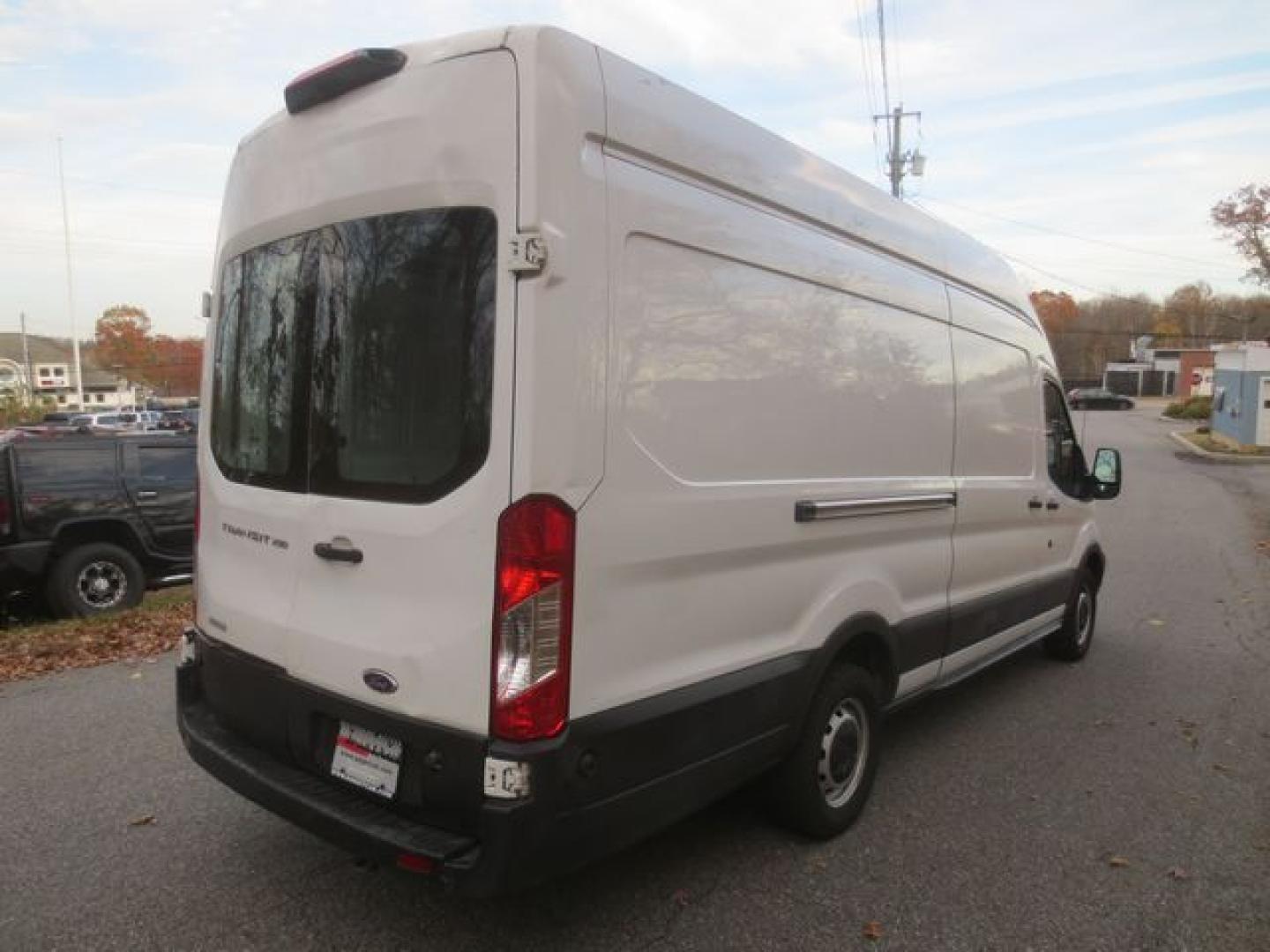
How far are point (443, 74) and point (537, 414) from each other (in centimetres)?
100

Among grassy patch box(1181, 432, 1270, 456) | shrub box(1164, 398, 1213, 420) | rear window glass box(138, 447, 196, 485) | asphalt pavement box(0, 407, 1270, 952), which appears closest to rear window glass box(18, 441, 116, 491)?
rear window glass box(138, 447, 196, 485)

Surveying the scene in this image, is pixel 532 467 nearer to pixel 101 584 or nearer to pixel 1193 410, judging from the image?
pixel 101 584

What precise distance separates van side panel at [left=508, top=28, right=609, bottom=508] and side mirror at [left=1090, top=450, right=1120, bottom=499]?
4632 millimetres

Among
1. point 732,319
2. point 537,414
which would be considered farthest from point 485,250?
point 732,319

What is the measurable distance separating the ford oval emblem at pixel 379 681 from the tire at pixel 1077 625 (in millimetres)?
4694

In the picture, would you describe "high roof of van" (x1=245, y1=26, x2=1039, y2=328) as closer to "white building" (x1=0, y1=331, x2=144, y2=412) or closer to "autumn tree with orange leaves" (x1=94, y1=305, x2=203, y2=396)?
"autumn tree with orange leaves" (x1=94, y1=305, x2=203, y2=396)

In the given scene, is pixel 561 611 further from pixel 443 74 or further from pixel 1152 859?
pixel 1152 859

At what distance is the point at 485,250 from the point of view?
93.8 inches

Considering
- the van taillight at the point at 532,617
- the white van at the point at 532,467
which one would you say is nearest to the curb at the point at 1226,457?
the white van at the point at 532,467

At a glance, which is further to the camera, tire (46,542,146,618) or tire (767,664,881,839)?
tire (46,542,146,618)

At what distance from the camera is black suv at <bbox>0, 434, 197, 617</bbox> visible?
7.20 m

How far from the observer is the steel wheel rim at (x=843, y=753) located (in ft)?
11.3

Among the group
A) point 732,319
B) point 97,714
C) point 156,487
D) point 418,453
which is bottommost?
point 97,714

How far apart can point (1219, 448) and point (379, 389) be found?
91.8 feet
